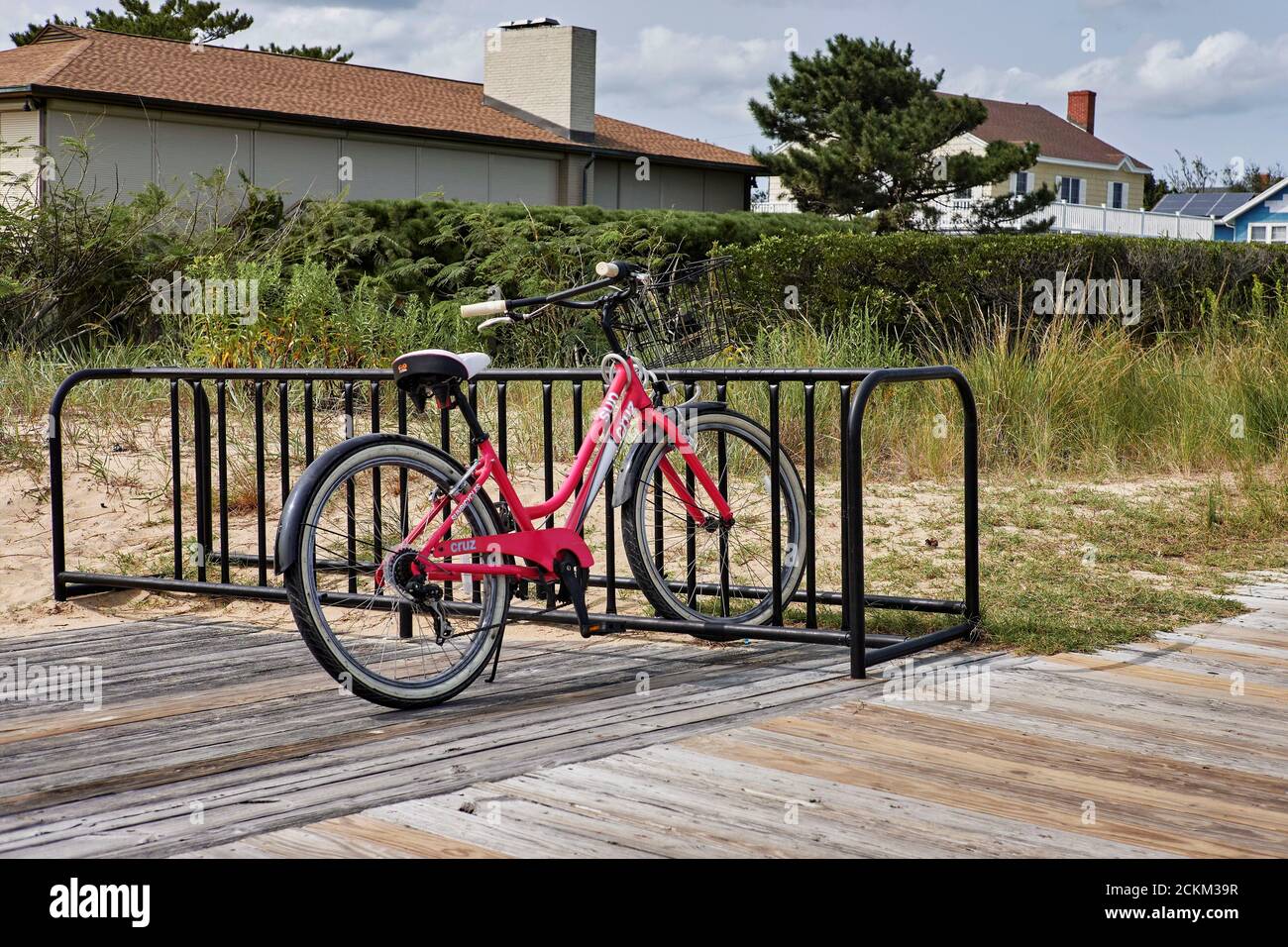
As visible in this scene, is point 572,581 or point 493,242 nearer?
point 572,581

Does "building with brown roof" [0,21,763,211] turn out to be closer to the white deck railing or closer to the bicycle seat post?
the white deck railing

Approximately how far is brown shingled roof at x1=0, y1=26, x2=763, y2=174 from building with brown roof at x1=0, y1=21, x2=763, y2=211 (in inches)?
2.1

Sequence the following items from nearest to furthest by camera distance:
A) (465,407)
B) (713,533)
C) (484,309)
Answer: (465,407)
(484,309)
(713,533)

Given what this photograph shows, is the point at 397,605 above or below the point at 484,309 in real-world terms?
below

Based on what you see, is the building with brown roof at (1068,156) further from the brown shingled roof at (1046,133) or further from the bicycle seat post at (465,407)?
the bicycle seat post at (465,407)

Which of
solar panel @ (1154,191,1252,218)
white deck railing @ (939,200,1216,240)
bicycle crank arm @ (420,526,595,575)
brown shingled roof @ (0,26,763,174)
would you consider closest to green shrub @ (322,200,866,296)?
brown shingled roof @ (0,26,763,174)

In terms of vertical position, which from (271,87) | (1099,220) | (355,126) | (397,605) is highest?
(271,87)

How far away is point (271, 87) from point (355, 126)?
2063 millimetres

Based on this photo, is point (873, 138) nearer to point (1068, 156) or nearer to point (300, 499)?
point (1068, 156)

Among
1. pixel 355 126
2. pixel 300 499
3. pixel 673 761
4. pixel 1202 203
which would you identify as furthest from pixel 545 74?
pixel 1202 203

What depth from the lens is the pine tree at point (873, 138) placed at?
33.7 metres

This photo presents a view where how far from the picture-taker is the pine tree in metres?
33.7

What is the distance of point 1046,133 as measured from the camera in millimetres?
55500

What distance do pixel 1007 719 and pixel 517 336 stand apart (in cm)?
945
